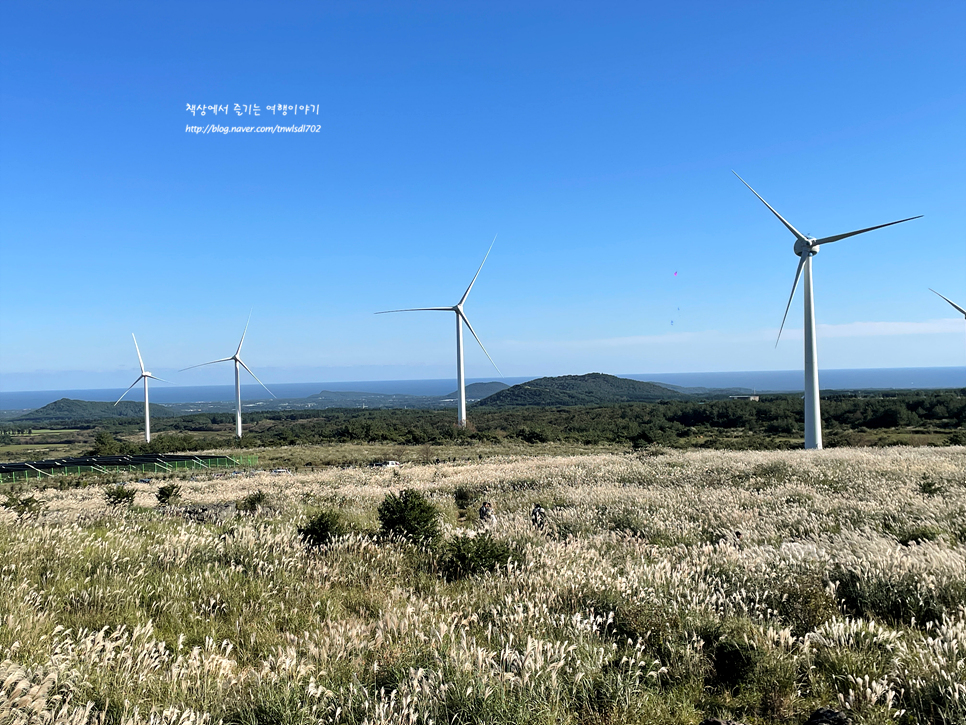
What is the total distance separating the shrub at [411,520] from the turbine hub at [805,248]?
36.4 meters

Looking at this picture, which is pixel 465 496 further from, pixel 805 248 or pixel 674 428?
pixel 674 428

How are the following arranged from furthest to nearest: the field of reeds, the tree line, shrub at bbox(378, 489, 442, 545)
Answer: the tree line < shrub at bbox(378, 489, 442, 545) < the field of reeds

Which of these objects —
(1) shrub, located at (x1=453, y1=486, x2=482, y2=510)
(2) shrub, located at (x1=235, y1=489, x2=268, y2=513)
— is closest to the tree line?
(1) shrub, located at (x1=453, y1=486, x2=482, y2=510)

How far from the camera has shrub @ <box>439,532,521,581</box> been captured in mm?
6668

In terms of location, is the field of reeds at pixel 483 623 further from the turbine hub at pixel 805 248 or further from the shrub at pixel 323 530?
the turbine hub at pixel 805 248

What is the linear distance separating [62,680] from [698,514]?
32.4ft

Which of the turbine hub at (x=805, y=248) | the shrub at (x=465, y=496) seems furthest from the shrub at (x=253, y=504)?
the turbine hub at (x=805, y=248)

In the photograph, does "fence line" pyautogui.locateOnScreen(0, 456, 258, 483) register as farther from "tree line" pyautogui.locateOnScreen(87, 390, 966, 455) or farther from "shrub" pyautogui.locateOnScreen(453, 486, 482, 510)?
"shrub" pyautogui.locateOnScreen(453, 486, 482, 510)

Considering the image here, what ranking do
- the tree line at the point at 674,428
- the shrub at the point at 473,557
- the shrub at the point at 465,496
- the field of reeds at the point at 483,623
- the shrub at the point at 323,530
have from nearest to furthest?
the field of reeds at the point at 483,623 < the shrub at the point at 473,557 < the shrub at the point at 323,530 < the shrub at the point at 465,496 < the tree line at the point at 674,428

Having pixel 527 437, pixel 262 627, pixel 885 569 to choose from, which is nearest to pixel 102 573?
pixel 262 627

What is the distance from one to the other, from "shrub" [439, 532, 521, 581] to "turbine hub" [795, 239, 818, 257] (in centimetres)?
3739

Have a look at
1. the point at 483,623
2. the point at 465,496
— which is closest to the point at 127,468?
the point at 465,496

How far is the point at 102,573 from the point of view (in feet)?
18.6

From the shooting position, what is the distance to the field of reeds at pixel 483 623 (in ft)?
11.5
